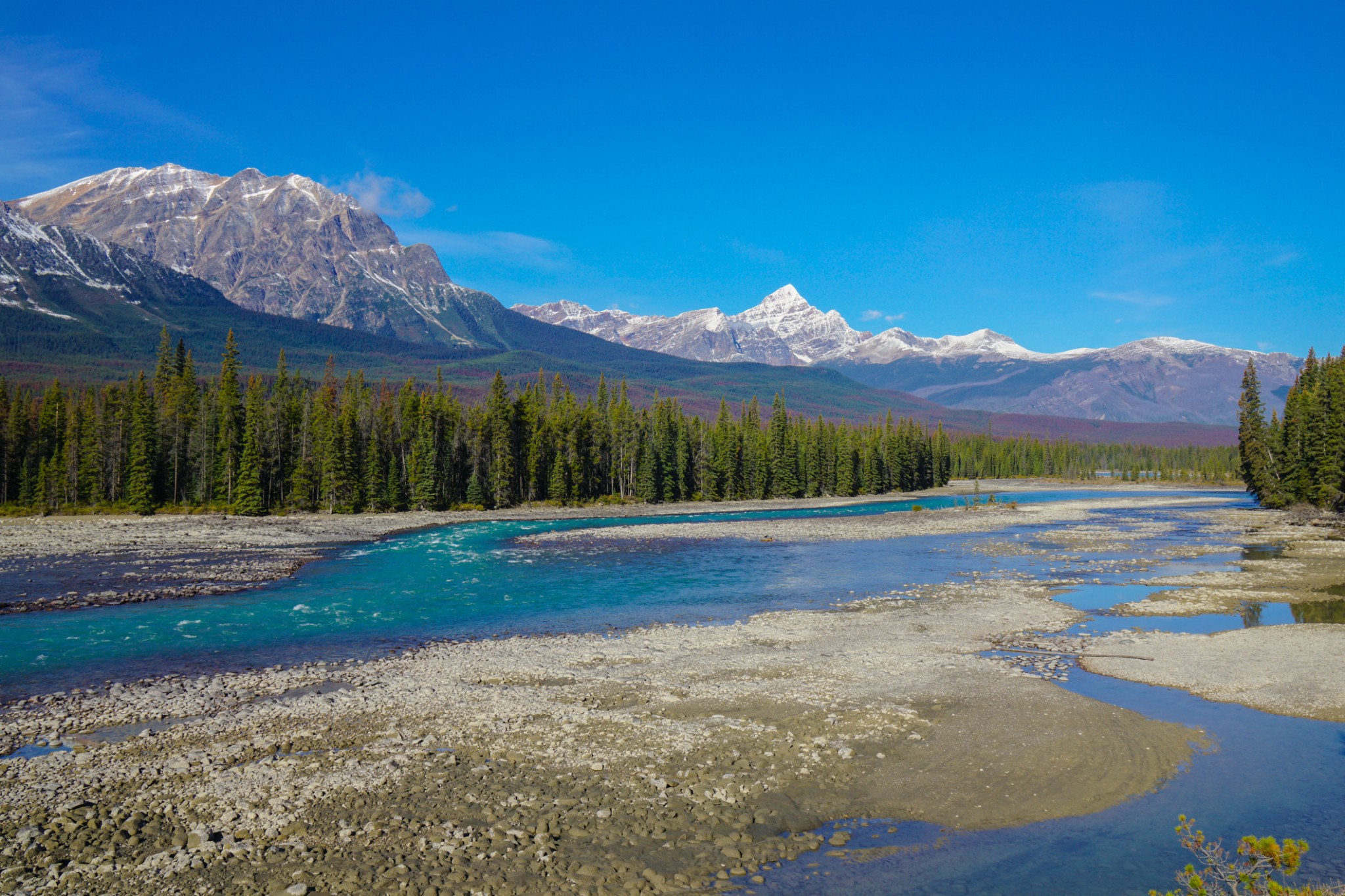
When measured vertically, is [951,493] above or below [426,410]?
below

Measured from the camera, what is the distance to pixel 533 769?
43.9 ft

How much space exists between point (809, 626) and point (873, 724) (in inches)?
422

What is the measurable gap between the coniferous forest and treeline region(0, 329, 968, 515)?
0.22 metres

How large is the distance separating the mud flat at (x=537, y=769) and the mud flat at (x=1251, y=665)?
370cm

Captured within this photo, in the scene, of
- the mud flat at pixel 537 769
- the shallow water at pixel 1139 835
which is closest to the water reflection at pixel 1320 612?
the shallow water at pixel 1139 835

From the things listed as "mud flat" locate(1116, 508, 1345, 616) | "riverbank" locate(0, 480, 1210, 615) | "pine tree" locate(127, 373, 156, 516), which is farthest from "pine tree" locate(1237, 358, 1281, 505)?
"pine tree" locate(127, 373, 156, 516)

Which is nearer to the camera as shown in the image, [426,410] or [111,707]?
[111,707]

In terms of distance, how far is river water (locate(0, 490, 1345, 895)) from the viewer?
10.7m

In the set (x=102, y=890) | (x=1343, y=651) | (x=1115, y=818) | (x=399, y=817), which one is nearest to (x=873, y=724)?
(x=1115, y=818)

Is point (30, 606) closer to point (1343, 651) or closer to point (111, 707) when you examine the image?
point (111, 707)

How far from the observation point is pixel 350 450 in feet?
277

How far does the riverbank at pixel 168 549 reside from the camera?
3372cm

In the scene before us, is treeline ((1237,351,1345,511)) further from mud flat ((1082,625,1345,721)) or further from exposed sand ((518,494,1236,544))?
mud flat ((1082,625,1345,721))

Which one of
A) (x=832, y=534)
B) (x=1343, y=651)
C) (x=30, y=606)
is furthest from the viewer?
(x=832, y=534)
